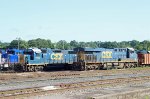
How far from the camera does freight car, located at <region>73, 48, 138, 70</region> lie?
132ft

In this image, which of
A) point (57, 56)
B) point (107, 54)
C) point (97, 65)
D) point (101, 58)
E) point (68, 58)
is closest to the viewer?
point (57, 56)

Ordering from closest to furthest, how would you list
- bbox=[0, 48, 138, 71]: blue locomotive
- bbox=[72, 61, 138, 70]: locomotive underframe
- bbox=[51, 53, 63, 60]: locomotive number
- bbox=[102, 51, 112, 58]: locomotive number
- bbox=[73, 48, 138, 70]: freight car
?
1. bbox=[0, 48, 138, 71]: blue locomotive
2. bbox=[51, 53, 63, 60]: locomotive number
3. bbox=[72, 61, 138, 70]: locomotive underframe
4. bbox=[73, 48, 138, 70]: freight car
5. bbox=[102, 51, 112, 58]: locomotive number

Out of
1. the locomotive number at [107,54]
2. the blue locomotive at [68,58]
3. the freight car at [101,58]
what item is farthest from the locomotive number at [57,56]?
the locomotive number at [107,54]

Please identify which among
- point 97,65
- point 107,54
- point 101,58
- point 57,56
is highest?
point 107,54

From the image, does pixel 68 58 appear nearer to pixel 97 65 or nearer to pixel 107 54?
pixel 97 65

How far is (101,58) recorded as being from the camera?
4181 cm

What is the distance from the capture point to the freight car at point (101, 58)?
40281 mm

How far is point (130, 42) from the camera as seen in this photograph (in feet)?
602

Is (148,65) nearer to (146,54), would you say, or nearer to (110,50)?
(146,54)

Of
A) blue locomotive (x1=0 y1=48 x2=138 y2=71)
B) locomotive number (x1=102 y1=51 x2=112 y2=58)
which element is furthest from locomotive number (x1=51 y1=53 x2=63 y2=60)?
locomotive number (x1=102 y1=51 x2=112 y2=58)

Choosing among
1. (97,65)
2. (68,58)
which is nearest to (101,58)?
(97,65)

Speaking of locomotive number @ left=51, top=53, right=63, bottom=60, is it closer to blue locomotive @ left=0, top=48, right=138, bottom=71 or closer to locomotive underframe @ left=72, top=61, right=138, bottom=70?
blue locomotive @ left=0, top=48, right=138, bottom=71

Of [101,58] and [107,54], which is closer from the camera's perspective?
[101,58]

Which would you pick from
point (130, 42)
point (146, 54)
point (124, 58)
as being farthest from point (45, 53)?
point (130, 42)
